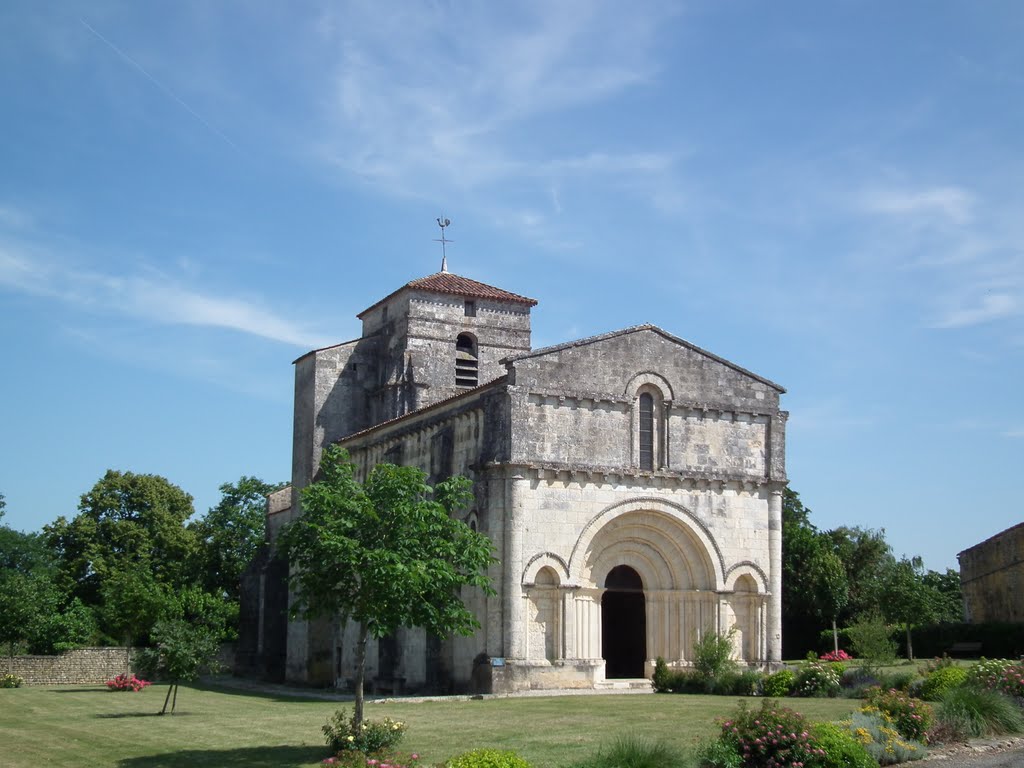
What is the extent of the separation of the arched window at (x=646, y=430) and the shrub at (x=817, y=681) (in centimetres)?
700

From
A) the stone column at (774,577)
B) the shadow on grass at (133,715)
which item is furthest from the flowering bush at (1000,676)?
the shadow on grass at (133,715)

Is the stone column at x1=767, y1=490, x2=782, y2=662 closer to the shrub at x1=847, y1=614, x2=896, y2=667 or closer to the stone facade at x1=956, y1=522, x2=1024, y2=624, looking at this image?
the shrub at x1=847, y1=614, x2=896, y2=667

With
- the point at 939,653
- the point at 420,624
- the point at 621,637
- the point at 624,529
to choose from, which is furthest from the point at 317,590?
the point at 939,653

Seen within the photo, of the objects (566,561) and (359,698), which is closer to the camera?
(359,698)

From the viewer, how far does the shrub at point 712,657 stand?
93.5ft

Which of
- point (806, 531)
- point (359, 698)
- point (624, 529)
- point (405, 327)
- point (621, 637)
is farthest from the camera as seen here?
point (806, 531)

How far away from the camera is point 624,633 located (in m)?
33.6

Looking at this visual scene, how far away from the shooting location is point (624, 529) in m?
31.3

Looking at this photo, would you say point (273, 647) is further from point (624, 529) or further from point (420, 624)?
point (420, 624)

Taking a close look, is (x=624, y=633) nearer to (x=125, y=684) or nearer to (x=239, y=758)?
(x=125, y=684)

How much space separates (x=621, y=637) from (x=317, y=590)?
639 inches

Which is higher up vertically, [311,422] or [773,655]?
[311,422]

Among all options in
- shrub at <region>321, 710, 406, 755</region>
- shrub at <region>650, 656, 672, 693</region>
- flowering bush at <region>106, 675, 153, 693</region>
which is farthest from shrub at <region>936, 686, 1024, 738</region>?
flowering bush at <region>106, 675, 153, 693</region>

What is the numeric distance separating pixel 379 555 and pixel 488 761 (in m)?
4.96
